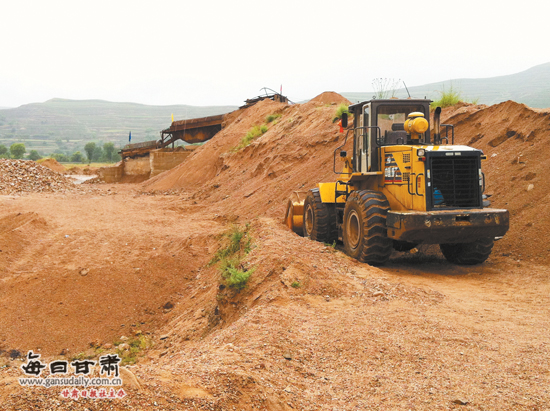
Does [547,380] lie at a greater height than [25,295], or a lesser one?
greater

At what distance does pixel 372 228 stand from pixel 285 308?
126 inches

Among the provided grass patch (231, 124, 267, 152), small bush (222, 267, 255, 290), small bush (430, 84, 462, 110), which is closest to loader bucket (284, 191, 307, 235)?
small bush (222, 267, 255, 290)

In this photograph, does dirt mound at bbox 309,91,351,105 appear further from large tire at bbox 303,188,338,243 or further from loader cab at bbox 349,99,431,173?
loader cab at bbox 349,99,431,173

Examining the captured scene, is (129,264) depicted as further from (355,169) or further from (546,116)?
(546,116)

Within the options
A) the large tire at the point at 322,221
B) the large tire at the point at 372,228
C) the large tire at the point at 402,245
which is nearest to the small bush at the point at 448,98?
the large tire at the point at 322,221

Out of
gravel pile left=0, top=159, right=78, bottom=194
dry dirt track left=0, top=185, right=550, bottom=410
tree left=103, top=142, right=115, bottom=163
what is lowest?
dry dirt track left=0, top=185, right=550, bottom=410

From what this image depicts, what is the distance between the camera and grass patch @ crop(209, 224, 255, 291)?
7.30 metres

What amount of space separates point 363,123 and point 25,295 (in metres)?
8.14

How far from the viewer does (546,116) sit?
1259cm

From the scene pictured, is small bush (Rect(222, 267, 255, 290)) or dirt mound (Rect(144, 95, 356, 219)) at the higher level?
dirt mound (Rect(144, 95, 356, 219))

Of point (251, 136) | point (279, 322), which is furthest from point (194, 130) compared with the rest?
point (279, 322)

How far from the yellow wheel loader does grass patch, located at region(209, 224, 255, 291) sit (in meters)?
2.19

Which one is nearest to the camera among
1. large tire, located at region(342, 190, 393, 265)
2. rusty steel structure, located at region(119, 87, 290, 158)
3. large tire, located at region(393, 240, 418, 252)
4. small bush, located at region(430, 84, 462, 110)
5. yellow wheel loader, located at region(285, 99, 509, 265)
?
yellow wheel loader, located at region(285, 99, 509, 265)

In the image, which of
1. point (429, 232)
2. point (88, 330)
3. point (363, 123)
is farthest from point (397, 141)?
point (88, 330)
